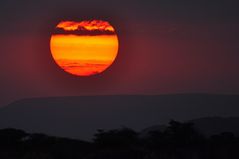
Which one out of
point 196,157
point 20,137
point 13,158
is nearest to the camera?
point 13,158

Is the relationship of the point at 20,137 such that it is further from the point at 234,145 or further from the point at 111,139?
the point at 234,145

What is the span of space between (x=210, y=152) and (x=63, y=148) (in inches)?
439

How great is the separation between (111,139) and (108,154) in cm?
594

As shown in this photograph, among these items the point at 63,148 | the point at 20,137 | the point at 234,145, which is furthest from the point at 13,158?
the point at 234,145

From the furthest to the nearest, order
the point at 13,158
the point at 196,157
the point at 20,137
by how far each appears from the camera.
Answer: the point at 20,137 < the point at 196,157 < the point at 13,158

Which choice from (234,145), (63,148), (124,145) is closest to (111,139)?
(124,145)

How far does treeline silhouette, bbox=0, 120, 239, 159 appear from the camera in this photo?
5581 cm

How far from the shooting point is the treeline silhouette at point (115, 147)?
55.8 meters

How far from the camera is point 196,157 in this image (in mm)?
59219

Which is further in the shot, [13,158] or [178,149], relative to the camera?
[178,149]

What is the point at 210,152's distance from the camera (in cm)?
6009

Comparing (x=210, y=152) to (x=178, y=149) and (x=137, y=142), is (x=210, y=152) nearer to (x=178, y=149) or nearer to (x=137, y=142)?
(x=178, y=149)

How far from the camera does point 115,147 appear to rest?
197ft

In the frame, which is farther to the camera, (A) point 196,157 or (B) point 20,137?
(B) point 20,137
